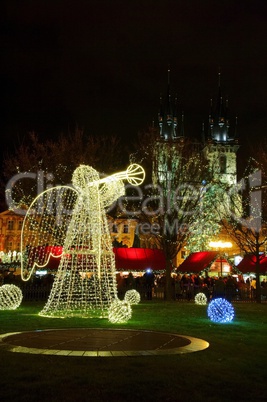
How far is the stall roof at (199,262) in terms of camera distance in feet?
117

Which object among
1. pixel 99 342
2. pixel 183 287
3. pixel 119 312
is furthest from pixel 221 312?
pixel 183 287

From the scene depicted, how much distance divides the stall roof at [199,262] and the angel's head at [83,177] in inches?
796

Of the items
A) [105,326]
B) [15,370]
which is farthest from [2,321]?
[15,370]

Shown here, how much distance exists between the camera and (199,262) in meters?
36.6

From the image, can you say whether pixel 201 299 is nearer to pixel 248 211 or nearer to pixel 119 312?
pixel 248 211

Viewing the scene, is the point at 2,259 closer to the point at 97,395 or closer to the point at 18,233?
the point at 18,233

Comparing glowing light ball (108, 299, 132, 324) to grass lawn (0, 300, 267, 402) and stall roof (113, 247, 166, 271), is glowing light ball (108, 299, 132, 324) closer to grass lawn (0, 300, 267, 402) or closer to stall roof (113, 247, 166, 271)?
grass lawn (0, 300, 267, 402)

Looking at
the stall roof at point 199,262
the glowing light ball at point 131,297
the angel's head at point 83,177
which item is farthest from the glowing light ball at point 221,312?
the stall roof at point 199,262

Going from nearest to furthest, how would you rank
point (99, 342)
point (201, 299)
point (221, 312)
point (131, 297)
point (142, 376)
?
point (142, 376), point (99, 342), point (221, 312), point (131, 297), point (201, 299)

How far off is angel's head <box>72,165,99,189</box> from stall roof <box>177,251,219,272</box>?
66.4 ft

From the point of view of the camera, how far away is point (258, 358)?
30.5ft

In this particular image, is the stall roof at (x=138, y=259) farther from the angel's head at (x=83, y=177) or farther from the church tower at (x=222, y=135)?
the church tower at (x=222, y=135)

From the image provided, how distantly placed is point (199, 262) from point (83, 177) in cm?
2158

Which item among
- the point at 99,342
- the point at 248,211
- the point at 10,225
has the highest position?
the point at 10,225
